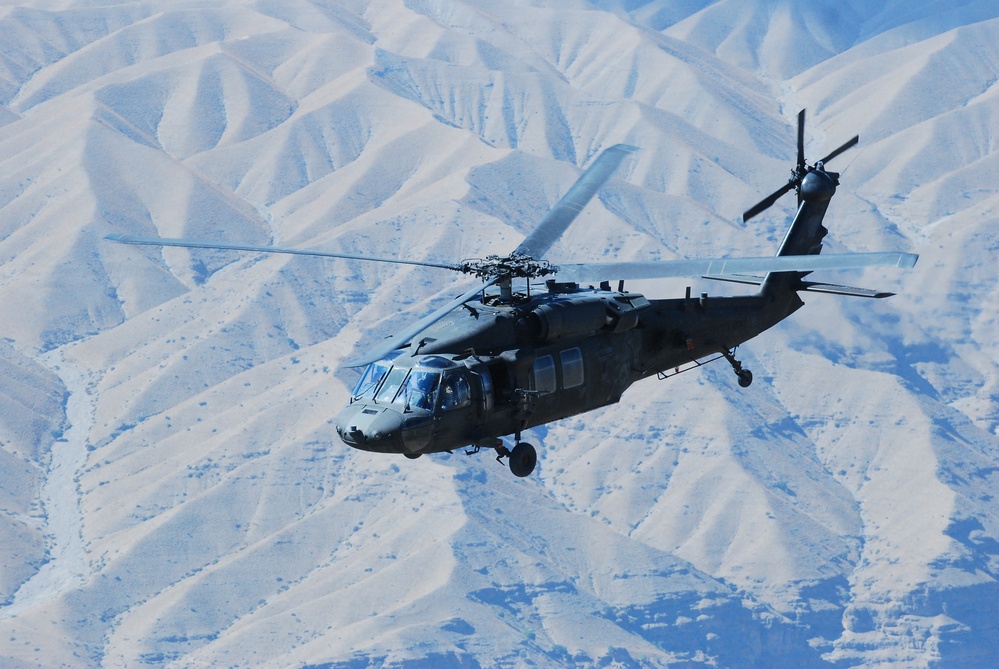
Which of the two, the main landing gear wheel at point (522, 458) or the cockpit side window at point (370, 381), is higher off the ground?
the cockpit side window at point (370, 381)

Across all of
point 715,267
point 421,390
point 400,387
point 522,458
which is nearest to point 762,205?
point 715,267

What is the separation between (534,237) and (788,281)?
12481 millimetres

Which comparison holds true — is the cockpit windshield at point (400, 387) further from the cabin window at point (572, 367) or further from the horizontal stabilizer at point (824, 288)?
the horizontal stabilizer at point (824, 288)

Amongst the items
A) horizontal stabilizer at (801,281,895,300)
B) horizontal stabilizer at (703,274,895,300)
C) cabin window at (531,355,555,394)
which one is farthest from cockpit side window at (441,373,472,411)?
horizontal stabilizer at (801,281,895,300)

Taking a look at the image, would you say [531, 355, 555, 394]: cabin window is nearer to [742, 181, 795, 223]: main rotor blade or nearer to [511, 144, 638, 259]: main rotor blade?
[511, 144, 638, 259]: main rotor blade

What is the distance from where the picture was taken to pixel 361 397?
46.6 m

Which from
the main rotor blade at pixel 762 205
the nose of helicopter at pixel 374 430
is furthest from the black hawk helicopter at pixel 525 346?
the main rotor blade at pixel 762 205

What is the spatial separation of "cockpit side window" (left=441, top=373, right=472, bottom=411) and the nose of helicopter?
137cm

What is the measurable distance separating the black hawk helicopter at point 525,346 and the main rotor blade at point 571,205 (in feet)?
0.14

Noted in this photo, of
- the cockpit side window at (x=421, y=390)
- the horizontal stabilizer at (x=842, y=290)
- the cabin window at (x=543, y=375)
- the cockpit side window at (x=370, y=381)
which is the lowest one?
the cockpit side window at (x=421, y=390)

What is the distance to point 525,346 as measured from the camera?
48312mm

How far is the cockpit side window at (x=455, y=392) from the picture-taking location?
4597cm

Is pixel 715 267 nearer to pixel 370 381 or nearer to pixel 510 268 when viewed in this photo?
pixel 510 268

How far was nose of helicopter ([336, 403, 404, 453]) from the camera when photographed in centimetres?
4475
